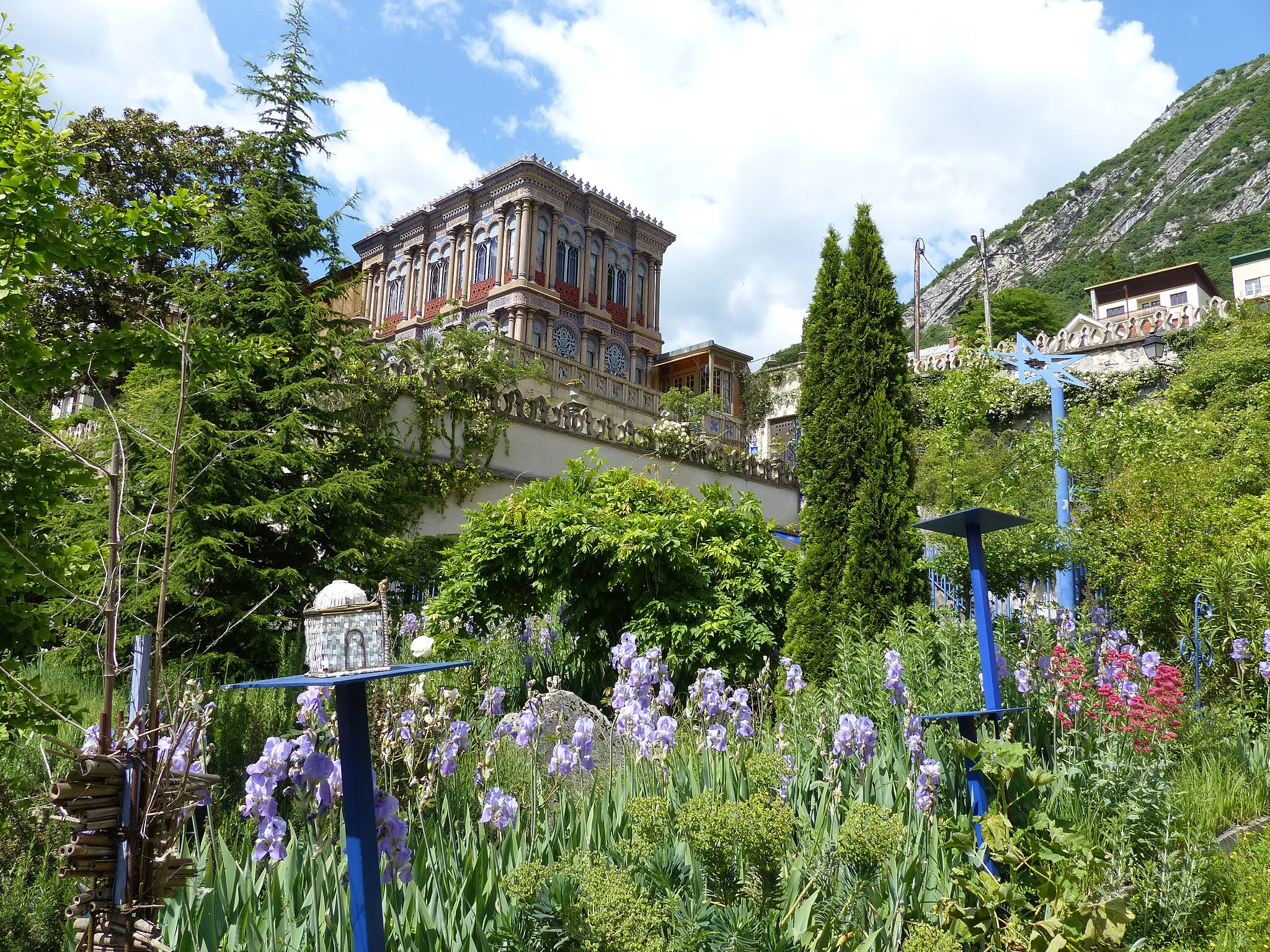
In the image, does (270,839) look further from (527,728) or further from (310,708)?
(527,728)

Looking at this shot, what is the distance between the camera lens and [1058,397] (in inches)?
453

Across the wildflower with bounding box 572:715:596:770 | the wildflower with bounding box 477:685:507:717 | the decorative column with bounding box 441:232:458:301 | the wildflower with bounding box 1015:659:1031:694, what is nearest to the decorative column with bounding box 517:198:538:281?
the decorative column with bounding box 441:232:458:301

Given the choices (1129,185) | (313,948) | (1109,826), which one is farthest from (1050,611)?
(1129,185)

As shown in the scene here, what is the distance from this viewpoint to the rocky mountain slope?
60.7 meters

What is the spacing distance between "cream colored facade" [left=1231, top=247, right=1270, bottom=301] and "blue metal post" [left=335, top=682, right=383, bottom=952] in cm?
5416

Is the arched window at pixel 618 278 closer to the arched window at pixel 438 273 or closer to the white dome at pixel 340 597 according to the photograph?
the arched window at pixel 438 273

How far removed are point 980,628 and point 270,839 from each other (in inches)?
109

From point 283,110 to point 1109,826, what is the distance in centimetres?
1009

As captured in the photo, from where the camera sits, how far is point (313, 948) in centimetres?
228

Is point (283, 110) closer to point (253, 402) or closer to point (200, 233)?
point (200, 233)

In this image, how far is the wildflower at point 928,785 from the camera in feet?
11.2

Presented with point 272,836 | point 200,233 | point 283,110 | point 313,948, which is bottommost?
point 313,948

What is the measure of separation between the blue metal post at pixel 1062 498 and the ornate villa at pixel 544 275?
18940 millimetres

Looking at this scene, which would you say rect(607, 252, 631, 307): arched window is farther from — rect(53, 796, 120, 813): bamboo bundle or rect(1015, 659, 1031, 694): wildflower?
rect(53, 796, 120, 813): bamboo bundle
